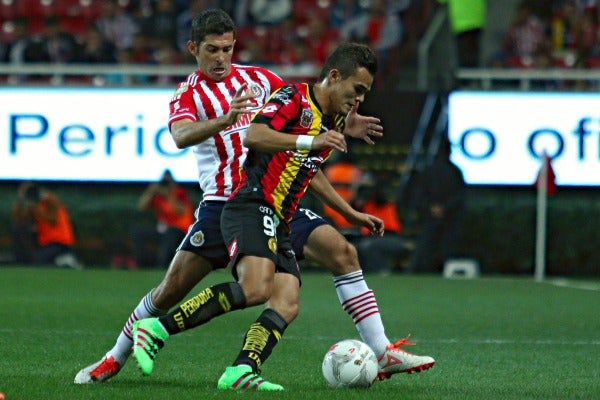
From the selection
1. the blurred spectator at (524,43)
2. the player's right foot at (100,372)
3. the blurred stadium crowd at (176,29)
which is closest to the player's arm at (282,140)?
the player's right foot at (100,372)

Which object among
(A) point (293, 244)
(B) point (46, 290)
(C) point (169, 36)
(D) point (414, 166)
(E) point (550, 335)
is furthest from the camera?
(C) point (169, 36)

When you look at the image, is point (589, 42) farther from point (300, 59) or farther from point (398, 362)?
point (398, 362)

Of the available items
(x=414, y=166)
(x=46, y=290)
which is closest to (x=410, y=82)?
(x=414, y=166)

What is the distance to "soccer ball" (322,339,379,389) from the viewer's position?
7.01 metres

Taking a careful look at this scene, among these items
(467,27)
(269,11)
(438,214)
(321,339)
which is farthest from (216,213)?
(269,11)

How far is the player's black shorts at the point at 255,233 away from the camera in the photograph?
6680 millimetres

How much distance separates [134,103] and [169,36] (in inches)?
80.4

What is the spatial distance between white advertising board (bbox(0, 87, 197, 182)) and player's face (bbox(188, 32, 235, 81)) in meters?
11.9

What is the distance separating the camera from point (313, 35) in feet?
66.2

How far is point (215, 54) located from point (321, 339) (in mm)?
3363

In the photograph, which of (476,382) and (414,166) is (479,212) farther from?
(476,382)

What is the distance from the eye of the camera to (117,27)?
21141mm

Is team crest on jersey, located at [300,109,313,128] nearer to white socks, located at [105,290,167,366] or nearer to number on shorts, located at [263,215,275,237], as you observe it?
number on shorts, located at [263,215,275,237]

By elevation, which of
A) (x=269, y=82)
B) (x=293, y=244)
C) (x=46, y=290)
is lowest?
(x=46, y=290)
